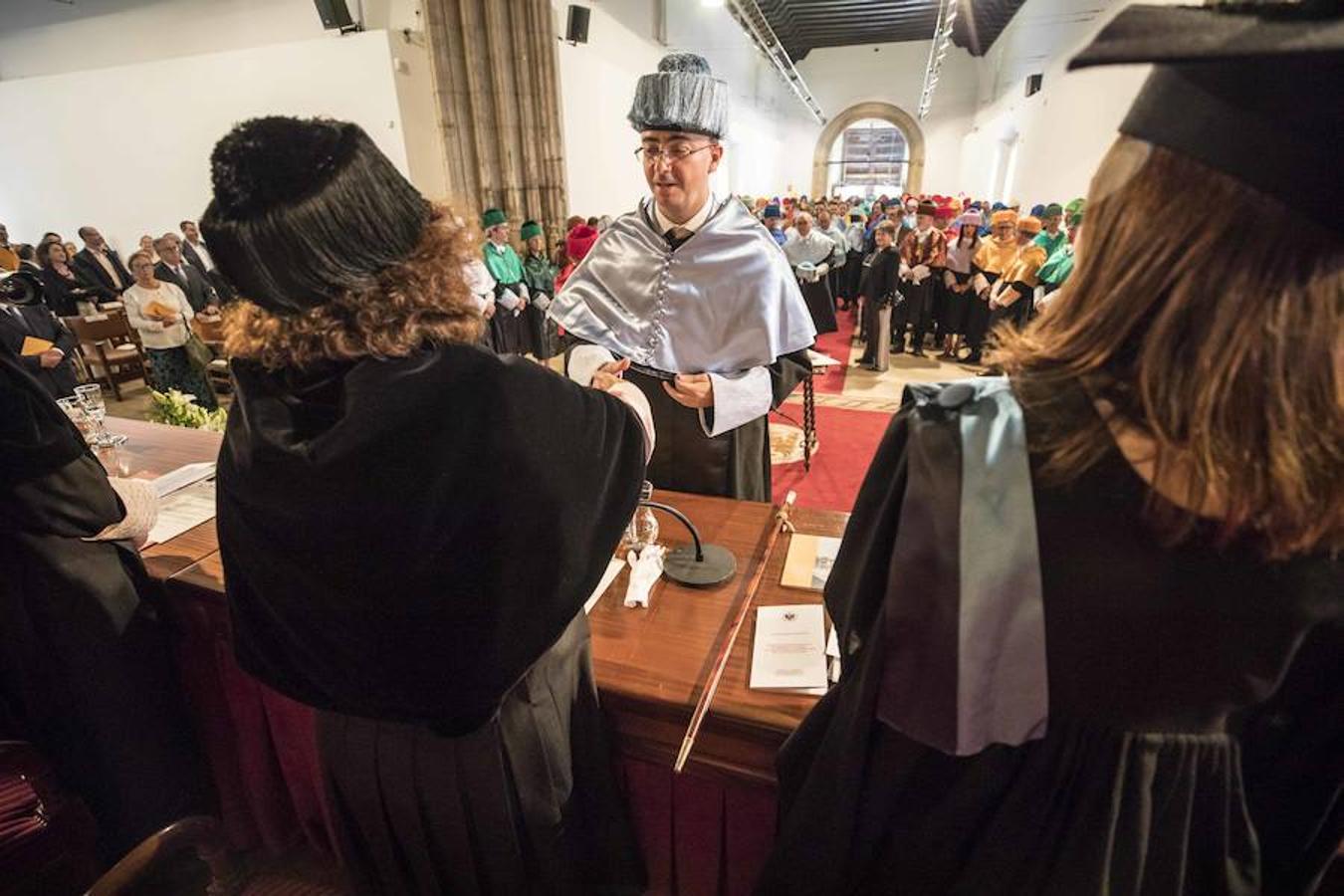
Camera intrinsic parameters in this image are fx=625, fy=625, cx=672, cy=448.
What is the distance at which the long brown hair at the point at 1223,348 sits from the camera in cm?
56

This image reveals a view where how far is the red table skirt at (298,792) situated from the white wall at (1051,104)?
16.8ft

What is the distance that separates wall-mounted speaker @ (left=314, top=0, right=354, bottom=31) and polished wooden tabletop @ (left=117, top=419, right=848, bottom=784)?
290 inches

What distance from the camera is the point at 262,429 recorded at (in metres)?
0.91

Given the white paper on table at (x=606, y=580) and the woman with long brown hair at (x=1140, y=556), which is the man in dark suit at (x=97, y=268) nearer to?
the white paper on table at (x=606, y=580)

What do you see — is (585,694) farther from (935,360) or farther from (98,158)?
(98,158)

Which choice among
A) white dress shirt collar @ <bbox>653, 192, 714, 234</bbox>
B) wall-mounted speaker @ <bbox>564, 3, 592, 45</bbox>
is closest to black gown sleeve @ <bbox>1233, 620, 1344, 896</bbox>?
white dress shirt collar @ <bbox>653, 192, 714, 234</bbox>

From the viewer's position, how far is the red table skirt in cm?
136

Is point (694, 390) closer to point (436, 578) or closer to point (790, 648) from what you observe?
point (790, 648)

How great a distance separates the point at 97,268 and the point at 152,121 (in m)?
2.27

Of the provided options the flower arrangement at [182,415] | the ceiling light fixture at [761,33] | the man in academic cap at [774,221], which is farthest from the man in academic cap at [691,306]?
the ceiling light fixture at [761,33]

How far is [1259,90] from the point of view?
21.6 inches

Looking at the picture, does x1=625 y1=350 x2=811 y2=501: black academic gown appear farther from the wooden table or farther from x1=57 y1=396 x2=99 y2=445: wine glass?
x1=57 y1=396 x2=99 y2=445: wine glass

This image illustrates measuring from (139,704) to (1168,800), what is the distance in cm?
226

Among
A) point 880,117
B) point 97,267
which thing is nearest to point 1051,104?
point 97,267
